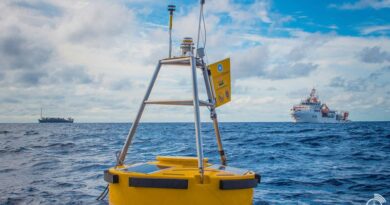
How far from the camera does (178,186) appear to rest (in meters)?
6.84

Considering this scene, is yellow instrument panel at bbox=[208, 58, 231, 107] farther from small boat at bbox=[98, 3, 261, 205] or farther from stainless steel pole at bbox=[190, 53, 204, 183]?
stainless steel pole at bbox=[190, 53, 204, 183]

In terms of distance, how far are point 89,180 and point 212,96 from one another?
10125 millimetres

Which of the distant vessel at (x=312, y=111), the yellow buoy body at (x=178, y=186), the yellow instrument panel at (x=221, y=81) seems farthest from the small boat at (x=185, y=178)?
the distant vessel at (x=312, y=111)

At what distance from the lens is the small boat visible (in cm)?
690

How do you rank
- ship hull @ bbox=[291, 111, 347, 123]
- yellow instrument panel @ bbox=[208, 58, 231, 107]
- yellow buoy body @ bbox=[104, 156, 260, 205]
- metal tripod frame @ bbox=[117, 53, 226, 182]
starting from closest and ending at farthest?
yellow buoy body @ bbox=[104, 156, 260, 205]
metal tripod frame @ bbox=[117, 53, 226, 182]
yellow instrument panel @ bbox=[208, 58, 231, 107]
ship hull @ bbox=[291, 111, 347, 123]

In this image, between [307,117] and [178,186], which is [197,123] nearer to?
[178,186]

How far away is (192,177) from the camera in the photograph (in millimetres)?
6859

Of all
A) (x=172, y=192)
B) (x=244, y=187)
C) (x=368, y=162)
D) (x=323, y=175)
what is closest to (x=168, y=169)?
(x=172, y=192)

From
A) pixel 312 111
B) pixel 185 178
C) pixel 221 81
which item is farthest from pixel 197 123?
pixel 312 111

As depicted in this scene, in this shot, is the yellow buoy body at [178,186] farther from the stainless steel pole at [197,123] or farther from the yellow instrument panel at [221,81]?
the yellow instrument panel at [221,81]

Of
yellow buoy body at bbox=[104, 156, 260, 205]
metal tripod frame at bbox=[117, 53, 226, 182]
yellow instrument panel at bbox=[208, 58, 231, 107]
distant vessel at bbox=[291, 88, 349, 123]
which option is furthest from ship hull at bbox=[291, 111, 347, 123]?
yellow buoy body at bbox=[104, 156, 260, 205]

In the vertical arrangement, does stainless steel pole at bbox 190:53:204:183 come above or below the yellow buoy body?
above

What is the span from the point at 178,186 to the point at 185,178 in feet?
0.57

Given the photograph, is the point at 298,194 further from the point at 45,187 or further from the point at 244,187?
the point at 45,187
